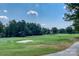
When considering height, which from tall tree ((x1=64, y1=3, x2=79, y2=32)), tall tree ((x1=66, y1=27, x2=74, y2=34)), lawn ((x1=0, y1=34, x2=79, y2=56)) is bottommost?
lawn ((x1=0, y1=34, x2=79, y2=56))

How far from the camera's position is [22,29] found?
120 centimetres

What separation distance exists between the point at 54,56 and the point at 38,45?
0.39 feet

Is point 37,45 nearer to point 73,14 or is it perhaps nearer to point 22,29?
point 22,29

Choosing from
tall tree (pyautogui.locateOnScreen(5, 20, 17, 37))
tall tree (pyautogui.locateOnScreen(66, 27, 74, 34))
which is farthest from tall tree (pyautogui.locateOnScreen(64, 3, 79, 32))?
tall tree (pyautogui.locateOnScreen(5, 20, 17, 37))

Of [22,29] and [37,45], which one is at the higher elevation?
[22,29]

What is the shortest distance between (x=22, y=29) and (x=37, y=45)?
0.14 metres

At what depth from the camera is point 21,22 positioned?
1.19m

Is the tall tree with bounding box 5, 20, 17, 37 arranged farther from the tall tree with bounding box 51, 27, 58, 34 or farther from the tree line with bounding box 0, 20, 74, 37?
the tall tree with bounding box 51, 27, 58, 34

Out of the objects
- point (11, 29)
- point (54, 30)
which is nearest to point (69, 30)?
point (54, 30)

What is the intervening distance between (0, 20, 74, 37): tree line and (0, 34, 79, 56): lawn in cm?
3

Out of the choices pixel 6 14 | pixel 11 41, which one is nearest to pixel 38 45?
pixel 11 41

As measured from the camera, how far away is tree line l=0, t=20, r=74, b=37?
3.91 feet

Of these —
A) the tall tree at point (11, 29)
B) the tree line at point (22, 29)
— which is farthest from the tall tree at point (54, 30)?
the tall tree at point (11, 29)

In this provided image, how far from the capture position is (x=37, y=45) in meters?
1.18
